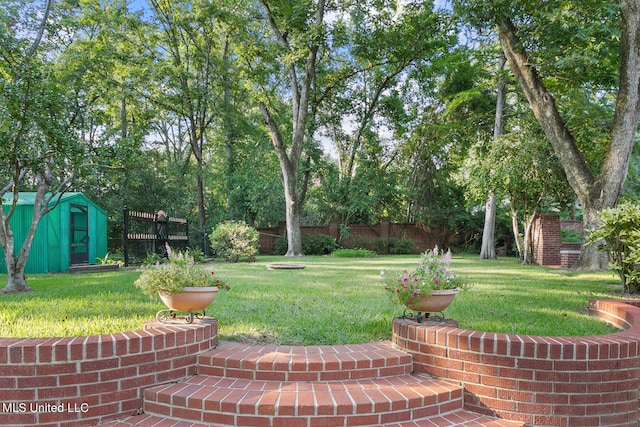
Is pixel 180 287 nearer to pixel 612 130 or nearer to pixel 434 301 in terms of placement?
pixel 434 301

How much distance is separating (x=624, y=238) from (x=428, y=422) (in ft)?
15.6

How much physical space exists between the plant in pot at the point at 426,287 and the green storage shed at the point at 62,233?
953 cm

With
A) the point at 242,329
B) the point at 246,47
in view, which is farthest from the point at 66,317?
the point at 246,47

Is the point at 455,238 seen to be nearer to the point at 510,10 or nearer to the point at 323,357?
the point at 510,10

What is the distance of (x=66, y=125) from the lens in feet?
20.5

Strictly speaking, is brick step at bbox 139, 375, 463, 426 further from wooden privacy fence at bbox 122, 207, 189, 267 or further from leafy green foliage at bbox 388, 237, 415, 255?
→ leafy green foliage at bbox 388, 237, 415, 255

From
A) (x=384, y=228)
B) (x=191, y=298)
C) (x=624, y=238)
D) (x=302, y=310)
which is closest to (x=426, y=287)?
(x=302, y=310)

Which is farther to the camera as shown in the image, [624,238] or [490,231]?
[490,231]

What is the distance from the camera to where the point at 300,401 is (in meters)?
2.59

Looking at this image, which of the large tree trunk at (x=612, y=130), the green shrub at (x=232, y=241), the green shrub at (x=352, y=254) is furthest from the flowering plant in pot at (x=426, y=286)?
the green shrub at (x=352, y=254)

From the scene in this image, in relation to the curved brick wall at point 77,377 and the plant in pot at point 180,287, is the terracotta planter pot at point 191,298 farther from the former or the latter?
the curved brick wall at point 77,377

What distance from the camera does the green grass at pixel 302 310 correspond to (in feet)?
12.0

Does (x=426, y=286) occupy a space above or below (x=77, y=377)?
above

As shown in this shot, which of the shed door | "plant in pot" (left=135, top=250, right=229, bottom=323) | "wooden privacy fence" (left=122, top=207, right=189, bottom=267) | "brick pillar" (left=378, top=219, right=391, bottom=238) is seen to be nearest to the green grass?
"plant in pot" (left=135, top=250, right=229, bottom=323)
